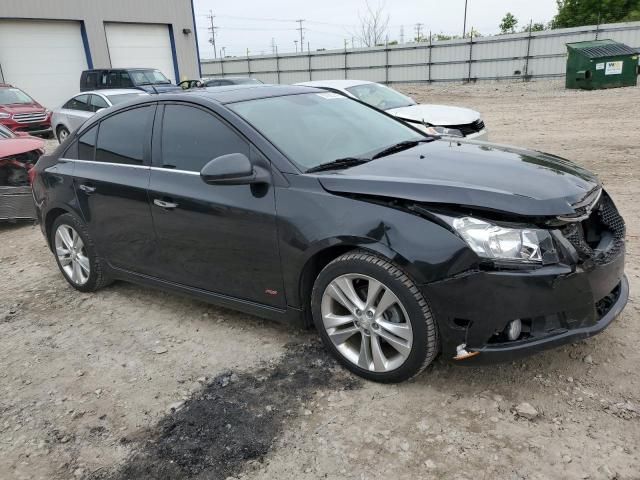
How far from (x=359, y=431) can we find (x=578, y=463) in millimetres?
991

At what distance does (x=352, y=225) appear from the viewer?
2.89 meters

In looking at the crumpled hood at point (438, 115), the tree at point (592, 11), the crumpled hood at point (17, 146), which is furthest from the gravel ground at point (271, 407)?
the tree at point (592, 11)

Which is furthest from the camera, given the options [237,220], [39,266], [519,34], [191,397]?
[519,34]

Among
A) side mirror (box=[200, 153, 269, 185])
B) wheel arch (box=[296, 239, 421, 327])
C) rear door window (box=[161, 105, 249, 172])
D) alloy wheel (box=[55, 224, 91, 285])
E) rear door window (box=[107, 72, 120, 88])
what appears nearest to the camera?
wheel arch (box=[296, 239, 421, 327])

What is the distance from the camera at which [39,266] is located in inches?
224

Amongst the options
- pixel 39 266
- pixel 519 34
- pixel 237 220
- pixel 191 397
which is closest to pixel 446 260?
pixel 237 220

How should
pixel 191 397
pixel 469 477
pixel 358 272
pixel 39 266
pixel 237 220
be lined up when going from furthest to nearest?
pixel 39 266 → pixel 237 220 → pixel 191 397 → pixel 358 272 → pixel 469 477

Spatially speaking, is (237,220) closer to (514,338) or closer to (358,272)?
(358,272)

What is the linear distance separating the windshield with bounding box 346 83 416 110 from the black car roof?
5.43 metres

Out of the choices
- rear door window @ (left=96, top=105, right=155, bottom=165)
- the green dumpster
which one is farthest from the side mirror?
the green dumpster

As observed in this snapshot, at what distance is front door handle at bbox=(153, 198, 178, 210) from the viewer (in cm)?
365

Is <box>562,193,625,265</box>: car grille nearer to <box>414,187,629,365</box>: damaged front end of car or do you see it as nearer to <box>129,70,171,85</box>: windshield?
<box>414,187,629,365</box>: damaged front end of car

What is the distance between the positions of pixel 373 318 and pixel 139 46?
85.5 ft

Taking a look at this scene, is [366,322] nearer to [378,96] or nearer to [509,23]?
[378,96]
